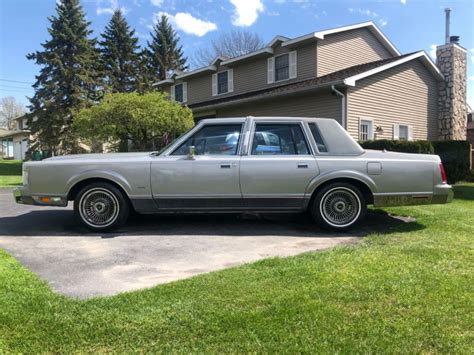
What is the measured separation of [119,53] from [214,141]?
128 ft

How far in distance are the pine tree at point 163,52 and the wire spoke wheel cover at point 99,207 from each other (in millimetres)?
41452

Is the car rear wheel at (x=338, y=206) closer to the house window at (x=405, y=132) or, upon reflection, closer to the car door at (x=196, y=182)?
the car door at (x=196, y=182)

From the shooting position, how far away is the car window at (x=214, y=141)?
6.03m

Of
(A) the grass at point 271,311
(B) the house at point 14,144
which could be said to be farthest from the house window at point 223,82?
(B) the house at point 14,144

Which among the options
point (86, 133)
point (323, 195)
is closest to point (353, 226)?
point (323, 195)

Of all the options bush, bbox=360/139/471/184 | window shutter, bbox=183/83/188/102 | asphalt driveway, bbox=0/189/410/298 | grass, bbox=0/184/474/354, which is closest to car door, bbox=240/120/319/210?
asphalt driveway, bbox=0/189/410/298

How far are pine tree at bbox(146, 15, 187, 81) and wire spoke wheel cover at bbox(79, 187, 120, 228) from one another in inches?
1632

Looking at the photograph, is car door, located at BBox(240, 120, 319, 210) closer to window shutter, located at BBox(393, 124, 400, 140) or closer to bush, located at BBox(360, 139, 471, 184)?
bush, located at BBox(360, 139, 471, 184)

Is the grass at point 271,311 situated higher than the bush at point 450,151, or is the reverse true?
the bush at point 450,151

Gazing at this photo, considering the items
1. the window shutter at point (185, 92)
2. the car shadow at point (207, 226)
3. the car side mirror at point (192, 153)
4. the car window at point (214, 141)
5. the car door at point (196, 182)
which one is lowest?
the car shadow at point (207, 226)

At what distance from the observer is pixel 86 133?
16250 millimetres

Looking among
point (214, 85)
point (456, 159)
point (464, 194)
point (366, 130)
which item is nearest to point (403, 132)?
point (366, 130)

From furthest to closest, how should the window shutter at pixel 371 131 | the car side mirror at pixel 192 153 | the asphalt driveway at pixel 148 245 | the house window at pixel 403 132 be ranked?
the house window at pixel 403 132, the window shutter at pixel 371 131, the car side mirror at pixel 192 153, the asphalt driveway at pixel 148 245

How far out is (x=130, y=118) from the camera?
50.9 ft
